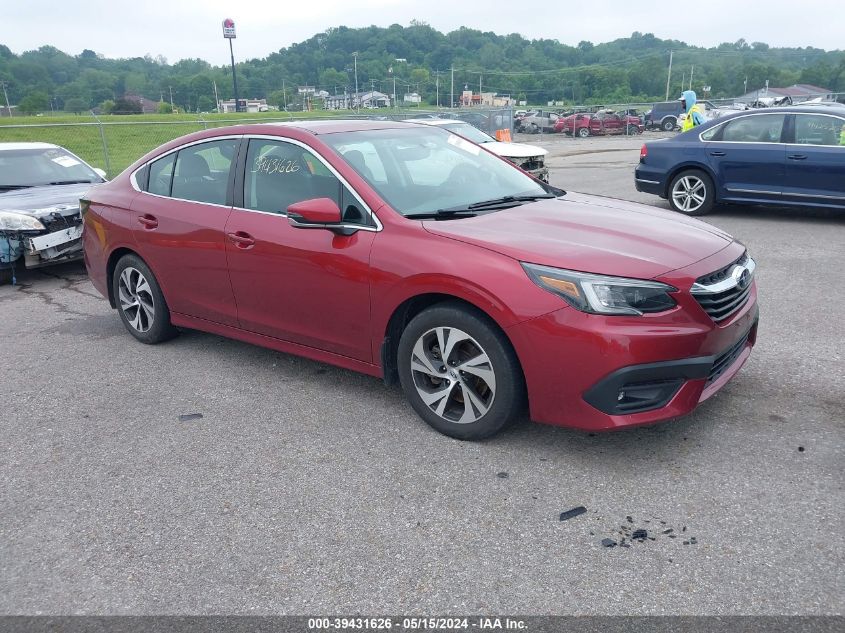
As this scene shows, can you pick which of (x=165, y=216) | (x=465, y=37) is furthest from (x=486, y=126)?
(x=465, y=37)

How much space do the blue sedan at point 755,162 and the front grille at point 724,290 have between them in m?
6.52

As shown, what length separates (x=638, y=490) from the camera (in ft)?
11.0

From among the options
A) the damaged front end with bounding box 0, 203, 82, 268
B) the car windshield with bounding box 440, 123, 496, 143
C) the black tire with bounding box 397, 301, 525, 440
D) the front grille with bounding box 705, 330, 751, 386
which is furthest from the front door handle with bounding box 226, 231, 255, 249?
the car windshield with bounding box 440, 123, 496, 143

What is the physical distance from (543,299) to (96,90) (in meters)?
69.2

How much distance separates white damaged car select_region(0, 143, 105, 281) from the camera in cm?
789

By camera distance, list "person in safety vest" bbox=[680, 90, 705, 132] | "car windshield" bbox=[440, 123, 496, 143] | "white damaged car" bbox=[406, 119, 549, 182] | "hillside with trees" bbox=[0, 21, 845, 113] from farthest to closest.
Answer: "hillside with trees" bbox=[0, 21, 845, 113]
"person in safety vest" bbox=[680, 90, 705, 132]
"white damaged car" bbox=[406, 119, 549, 182]
"car windshield" bbox=[440, 123, 496, 143]

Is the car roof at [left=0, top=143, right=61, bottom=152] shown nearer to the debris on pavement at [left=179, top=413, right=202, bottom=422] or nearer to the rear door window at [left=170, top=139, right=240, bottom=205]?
the rear door window at [left=170, top=139, right=240, bottom=205]

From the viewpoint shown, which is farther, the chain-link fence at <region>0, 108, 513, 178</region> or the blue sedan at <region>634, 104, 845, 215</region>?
the chain-link fence at <region>0, 108, 513, 178</region>

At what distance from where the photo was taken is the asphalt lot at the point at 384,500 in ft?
8.94

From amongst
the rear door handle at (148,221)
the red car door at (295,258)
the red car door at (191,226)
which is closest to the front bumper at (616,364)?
the red car door at (295,258)

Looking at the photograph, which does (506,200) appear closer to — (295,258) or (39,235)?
(295,258)

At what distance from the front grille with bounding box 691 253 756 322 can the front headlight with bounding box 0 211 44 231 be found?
7.05m

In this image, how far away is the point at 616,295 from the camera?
3404mm

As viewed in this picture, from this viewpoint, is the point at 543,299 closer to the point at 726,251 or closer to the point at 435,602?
the point at 726,251
